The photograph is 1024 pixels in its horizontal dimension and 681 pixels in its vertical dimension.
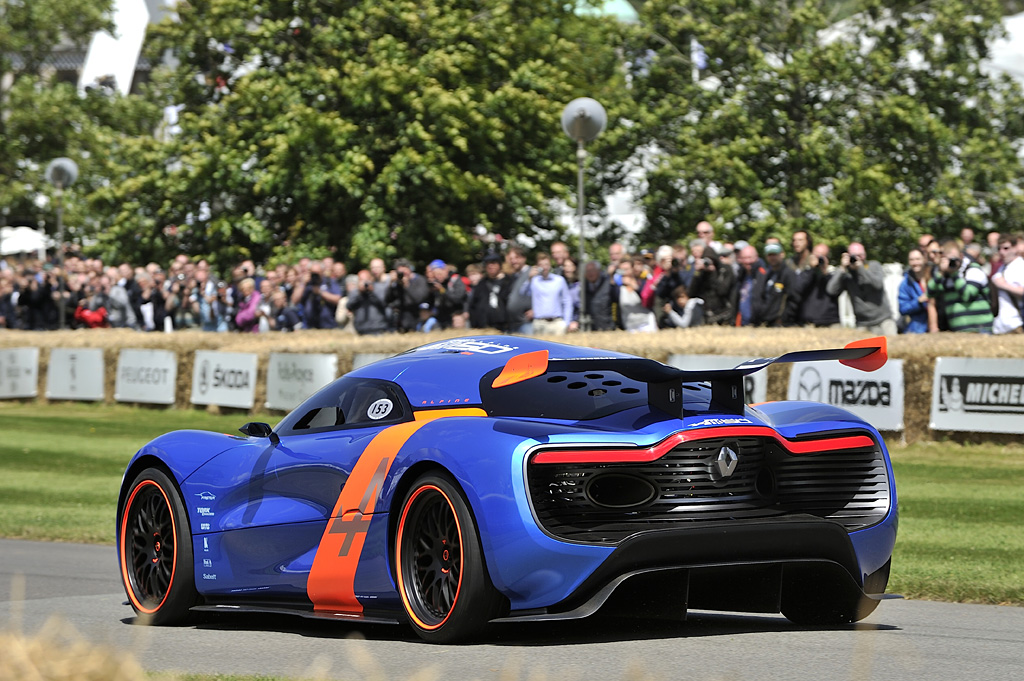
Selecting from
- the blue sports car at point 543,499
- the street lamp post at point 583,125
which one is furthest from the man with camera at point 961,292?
the blue sports car at point 543,499

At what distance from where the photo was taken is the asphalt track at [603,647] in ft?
17.2

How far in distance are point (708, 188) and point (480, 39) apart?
18.3 ft

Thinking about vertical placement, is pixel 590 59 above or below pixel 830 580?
above

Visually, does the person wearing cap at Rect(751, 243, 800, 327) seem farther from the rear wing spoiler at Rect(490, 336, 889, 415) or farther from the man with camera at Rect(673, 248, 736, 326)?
the rear wing spoiler at Rect(490, 336, 889, 415)

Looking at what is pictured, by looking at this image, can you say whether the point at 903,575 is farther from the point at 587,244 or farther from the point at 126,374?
the point at 587,244

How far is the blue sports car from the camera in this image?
5.46 metres

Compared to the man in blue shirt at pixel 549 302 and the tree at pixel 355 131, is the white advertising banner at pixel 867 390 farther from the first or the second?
the tree at pixel 355 131

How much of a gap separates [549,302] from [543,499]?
12.2m

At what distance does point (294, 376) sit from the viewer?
19609mm

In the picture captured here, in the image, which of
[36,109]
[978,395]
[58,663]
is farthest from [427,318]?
[36,109]

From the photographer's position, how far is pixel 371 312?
65.5 feet

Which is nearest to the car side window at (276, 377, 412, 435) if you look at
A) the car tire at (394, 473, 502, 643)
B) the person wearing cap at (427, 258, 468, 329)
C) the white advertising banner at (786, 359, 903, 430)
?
the car tire at (394, 473, 502, 643)

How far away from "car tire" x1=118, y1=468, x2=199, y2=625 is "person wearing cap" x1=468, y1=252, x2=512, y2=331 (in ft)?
35.4

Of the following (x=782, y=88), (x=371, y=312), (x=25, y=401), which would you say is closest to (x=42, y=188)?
(x=25, y=401)
